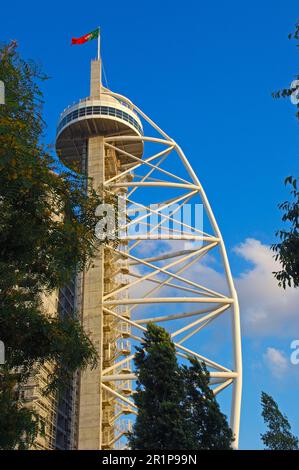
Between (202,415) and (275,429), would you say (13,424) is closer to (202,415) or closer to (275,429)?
(202,415)

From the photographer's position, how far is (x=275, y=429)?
99.8 ft

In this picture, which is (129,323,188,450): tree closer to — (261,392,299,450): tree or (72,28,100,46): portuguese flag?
(261,392,299,450): tree

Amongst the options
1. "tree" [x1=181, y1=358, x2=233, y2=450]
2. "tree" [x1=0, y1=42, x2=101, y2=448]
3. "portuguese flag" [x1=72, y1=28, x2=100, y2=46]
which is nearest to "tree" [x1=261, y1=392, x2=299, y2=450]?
"tree" [x1=181, y1=358, x2=233, y2=450]

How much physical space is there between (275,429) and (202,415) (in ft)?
36.6

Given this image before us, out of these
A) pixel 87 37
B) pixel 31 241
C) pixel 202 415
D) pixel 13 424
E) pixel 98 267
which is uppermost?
pixel 87 37

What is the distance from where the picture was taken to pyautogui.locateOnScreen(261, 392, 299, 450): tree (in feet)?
97.1

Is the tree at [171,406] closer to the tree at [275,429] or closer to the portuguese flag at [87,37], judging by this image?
the tree at [275,429]

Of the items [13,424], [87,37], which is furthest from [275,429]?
[87,37]

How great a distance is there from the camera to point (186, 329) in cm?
4016

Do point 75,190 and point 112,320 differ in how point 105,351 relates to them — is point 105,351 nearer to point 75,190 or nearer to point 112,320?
point 112,320

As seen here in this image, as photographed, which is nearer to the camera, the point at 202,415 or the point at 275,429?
the point at 202,415

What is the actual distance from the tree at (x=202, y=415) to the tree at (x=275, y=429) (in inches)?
388
